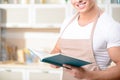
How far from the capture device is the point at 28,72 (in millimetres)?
3510

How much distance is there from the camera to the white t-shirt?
4.06 ft

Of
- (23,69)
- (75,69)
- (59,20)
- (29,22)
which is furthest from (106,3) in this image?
(75,69)

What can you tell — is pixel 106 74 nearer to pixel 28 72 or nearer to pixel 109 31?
pixel 109 31

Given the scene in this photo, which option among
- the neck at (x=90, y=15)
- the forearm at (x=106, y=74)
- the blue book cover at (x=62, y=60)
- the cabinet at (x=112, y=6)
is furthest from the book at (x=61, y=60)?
the cabinet at (x=112, y=6)

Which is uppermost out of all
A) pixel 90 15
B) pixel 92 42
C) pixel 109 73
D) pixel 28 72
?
pixel 90 15

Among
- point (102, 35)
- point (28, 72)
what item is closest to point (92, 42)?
point (102, 35)

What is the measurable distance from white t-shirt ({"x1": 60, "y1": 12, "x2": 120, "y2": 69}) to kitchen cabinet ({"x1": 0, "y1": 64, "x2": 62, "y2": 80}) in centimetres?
208

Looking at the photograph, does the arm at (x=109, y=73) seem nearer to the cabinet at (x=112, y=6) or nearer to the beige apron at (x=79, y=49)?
the beige apron at (x=79, y=49)

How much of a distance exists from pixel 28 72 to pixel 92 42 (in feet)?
7.60

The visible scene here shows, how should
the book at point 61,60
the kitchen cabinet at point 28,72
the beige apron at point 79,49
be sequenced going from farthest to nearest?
1. the kitchen cabinet at point 28,72
2. the beige apron at point 79,49
3. the book at point 61,60

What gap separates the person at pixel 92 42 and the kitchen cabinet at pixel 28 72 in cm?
197

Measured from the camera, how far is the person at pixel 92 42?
1.22m

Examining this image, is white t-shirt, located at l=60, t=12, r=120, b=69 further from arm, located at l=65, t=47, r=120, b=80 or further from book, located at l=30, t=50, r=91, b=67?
book, located at l=30, t=50, r=91, b=67

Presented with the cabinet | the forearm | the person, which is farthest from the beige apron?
the cabinet
